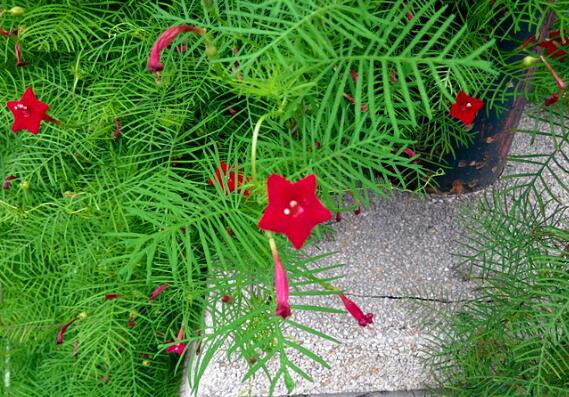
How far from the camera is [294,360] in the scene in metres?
1.03

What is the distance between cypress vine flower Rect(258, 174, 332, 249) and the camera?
1.90ft

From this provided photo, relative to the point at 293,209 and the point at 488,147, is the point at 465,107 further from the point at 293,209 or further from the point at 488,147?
the point at 293,209

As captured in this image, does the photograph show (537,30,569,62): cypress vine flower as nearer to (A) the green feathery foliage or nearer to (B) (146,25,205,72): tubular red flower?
(A) the green feathery foliage

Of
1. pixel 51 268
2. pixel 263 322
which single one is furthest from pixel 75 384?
pixel 263 322

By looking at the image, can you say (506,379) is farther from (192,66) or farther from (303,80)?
(192,66)

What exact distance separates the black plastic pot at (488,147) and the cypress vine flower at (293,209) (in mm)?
476

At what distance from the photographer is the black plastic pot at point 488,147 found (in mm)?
935

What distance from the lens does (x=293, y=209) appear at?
575mm

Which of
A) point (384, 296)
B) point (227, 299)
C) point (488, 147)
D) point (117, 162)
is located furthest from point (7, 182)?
point (488, 147)

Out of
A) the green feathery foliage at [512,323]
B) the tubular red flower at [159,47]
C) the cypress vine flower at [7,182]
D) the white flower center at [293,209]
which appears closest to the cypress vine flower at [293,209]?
the white flower center at [293,209]

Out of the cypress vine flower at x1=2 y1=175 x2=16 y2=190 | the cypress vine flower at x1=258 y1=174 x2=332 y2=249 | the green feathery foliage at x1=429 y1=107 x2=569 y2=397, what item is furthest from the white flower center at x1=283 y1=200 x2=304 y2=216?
the cypress vine flower at x1=2 y1=175 x2=16 y2=190

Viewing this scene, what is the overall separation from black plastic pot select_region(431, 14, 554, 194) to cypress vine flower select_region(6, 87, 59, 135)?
0.71 metres

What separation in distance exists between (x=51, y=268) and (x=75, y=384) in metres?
0.25

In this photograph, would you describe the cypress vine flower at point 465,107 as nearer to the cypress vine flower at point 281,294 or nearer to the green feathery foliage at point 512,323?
the green feathery foliage at point 512,323
